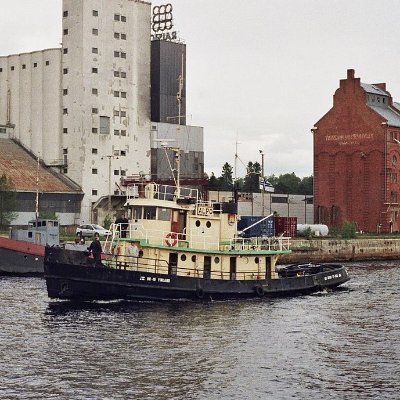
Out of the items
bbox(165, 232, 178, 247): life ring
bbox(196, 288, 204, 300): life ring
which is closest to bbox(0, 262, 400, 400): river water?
bbox(196, 288, 204, 300): life ring

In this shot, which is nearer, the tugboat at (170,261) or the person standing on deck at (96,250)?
the tugboat at (170,261)

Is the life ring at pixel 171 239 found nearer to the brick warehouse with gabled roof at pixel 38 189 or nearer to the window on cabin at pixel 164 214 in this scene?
the window on cabin at pixel 164 214

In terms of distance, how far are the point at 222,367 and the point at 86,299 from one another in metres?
17.6

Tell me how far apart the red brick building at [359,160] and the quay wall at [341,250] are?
10424 millimetres

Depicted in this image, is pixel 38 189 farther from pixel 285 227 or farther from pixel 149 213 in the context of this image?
pixel 149 213

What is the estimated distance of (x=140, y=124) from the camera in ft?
380

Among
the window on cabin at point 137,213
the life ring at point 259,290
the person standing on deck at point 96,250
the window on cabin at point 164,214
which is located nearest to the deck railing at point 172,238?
the window on cabin at point 137,213

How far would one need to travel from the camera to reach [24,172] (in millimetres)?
106875

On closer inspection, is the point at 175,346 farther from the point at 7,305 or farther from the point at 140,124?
the point at 140,124

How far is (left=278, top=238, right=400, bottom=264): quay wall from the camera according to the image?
94000mm

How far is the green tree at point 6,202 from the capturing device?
95.7m

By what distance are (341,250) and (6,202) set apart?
1482 inches

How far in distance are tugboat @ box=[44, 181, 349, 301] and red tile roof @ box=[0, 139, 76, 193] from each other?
53.0 metres

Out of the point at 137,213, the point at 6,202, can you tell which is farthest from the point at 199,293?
the point at 6,202
